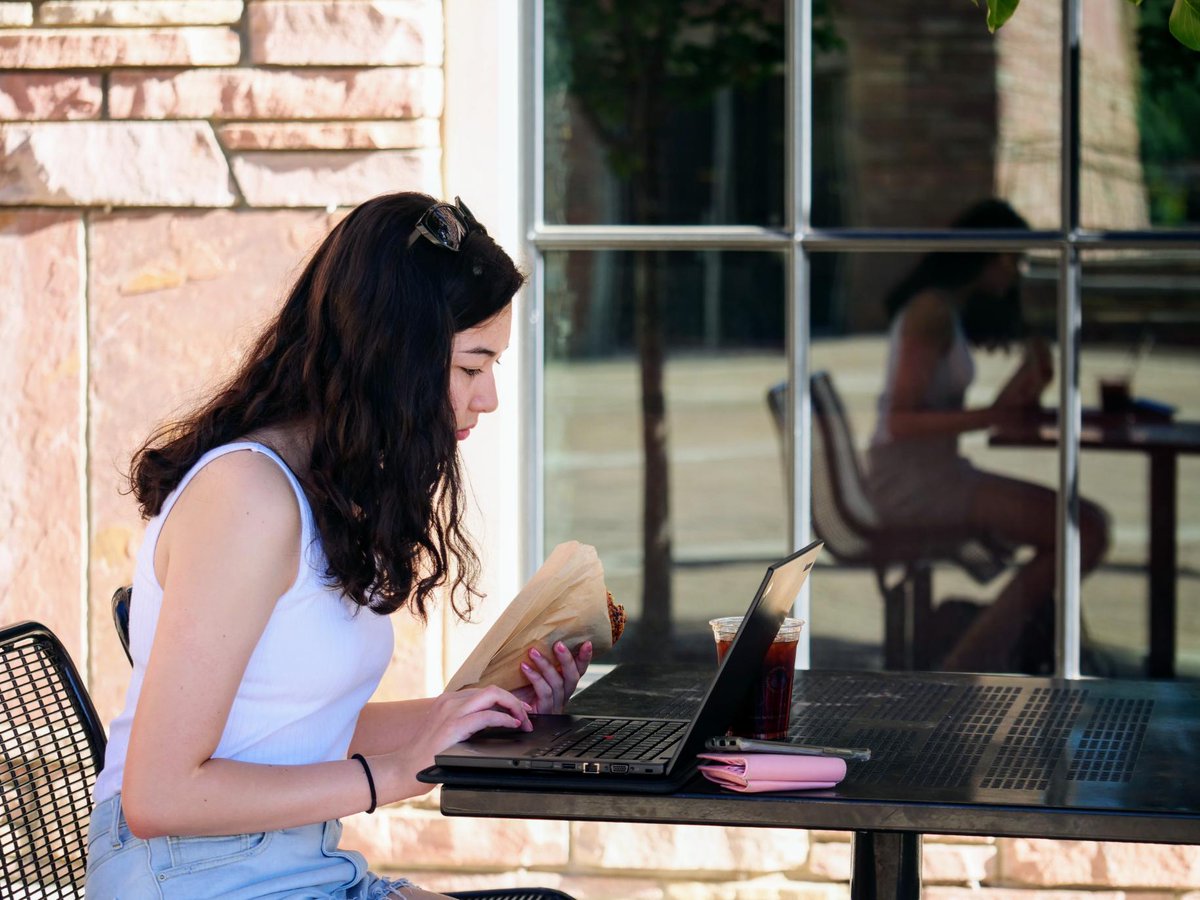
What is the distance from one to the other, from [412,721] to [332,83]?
1368mm

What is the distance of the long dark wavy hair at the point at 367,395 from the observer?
176cm

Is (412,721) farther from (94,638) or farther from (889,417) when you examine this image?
(889,417)

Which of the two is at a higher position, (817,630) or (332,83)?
(332,83)

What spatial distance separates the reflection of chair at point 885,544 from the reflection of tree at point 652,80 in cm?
49

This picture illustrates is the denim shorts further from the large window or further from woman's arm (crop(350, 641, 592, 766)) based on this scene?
the large window

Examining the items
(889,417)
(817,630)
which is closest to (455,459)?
(817,630)

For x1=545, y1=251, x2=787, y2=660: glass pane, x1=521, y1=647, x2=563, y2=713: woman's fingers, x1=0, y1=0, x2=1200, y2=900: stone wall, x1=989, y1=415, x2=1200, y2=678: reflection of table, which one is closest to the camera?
x1=521, y1=647, x2=563, y2=713: woman's fingers

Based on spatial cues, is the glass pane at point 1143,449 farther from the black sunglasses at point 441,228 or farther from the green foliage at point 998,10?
the black sunglasses at point 441,228

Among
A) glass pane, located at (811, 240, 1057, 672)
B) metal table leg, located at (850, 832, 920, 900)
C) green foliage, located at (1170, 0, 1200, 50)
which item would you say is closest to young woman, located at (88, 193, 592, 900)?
metal table leg, located at (850, 832, 920, 900)

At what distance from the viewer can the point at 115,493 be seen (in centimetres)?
295


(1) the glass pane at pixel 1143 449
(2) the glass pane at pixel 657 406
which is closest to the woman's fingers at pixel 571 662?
(2) the glass pane at pixel 657 406

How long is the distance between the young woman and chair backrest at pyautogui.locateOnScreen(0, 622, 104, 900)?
0.41 feet

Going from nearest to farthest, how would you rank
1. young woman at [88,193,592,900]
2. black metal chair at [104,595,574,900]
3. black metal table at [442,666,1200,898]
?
black metal table at [442,666,1200,898], young woman at [88,193,592,900], black metal chair at [104,595,574,900]

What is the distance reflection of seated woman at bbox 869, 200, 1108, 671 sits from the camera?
4176 millimetres
